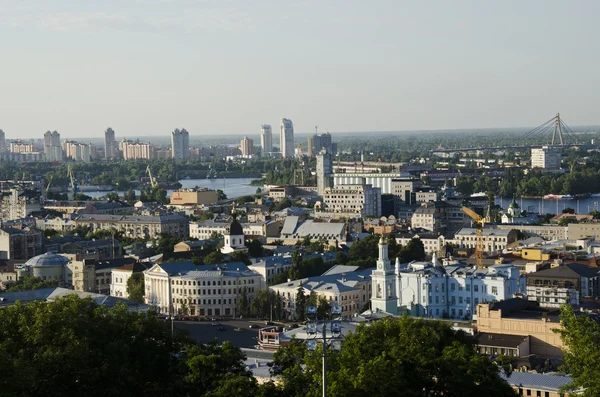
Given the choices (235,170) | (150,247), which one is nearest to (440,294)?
(150,247)

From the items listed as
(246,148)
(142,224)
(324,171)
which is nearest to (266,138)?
(246,148)

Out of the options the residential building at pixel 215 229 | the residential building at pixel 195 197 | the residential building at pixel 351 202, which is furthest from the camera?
the residential building at pixel 195 197

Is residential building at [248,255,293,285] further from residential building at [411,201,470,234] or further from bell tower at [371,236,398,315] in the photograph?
residential building at [411,201,470,234]

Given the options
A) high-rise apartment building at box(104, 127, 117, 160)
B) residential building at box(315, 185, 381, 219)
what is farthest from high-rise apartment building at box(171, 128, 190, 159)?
residential building at box(315, 185, 381, 219)

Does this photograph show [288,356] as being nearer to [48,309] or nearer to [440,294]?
[48,309]

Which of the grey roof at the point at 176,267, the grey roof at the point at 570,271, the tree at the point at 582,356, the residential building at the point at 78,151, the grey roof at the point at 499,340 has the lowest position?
the residential building at the point at 78,151

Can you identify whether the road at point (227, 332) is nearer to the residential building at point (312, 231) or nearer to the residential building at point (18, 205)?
the residential building at point (312, 231)

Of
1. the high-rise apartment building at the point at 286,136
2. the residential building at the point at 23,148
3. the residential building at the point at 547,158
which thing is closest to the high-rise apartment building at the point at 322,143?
the high-rise apartment building at the point at 286,136
